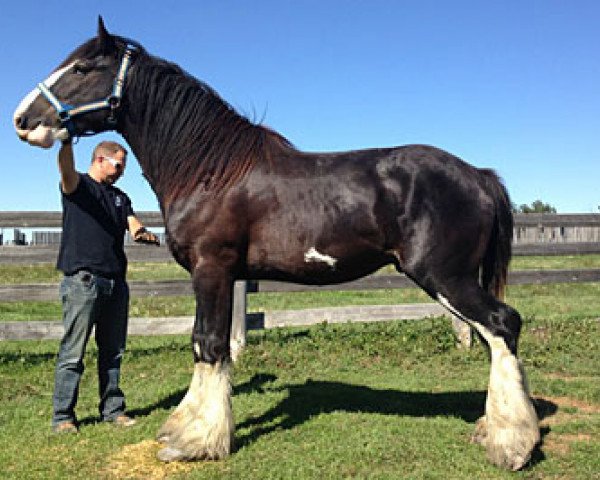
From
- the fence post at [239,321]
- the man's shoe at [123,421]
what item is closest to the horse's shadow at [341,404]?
the man's shoe at [123,421]

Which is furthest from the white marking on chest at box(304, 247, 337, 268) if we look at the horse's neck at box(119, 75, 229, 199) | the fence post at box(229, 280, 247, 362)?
the fence post at box(229, 280, 247, 362)

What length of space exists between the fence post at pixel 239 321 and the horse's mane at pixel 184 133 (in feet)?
10.1

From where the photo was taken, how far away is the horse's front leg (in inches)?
145

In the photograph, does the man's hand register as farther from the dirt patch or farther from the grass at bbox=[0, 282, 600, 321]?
the grass at bbox=[0, 282, 600, 321]

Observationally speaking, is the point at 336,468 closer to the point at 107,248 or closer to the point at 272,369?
the point at 107,248

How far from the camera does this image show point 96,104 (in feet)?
12.8

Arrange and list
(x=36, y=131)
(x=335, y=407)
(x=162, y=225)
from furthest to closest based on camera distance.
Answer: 1. (x=162, y=225)
2. (x=335, y=407)
3. (x=36, y=131)

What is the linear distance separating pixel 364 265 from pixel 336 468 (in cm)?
135

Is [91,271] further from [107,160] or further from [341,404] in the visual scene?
[341,404]

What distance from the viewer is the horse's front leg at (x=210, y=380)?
12.1 ft

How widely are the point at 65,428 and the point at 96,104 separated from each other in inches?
94.9

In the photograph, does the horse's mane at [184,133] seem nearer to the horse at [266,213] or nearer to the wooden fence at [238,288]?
the horse at [266,213]

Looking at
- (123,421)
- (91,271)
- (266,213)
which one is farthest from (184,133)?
(123,421)

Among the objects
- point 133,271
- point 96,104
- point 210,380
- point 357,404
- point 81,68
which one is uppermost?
point 81,68
